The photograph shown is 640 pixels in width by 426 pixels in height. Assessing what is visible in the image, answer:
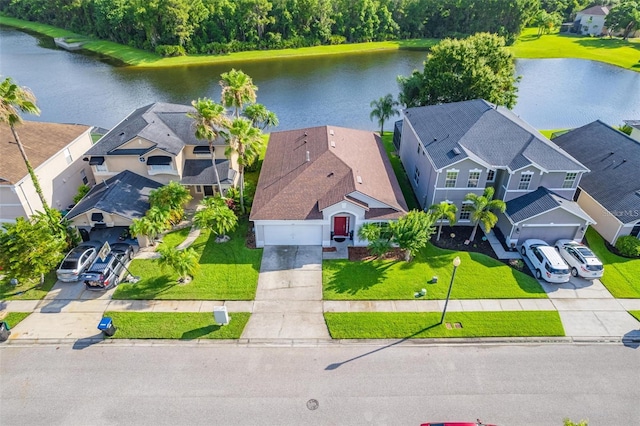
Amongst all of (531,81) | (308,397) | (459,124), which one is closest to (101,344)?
(308,397)

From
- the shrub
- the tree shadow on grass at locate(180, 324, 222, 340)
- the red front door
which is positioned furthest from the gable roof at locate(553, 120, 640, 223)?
the tree shadow on grass at locate(180, 324, 222, 340)

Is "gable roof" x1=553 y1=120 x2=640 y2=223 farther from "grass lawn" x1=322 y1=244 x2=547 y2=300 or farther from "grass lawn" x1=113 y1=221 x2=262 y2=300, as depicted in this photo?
"grass lawn" x1=113 y1=221 x2=262 y2=300

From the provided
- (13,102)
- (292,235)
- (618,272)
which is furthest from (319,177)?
(618,272)

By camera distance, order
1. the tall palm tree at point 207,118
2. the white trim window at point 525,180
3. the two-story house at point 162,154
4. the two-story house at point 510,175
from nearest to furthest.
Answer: the tall palm tree at point 207,118 → the two-story house at point 510,175 → the white trim window at point 525,180 → the two-story house at point 162,154

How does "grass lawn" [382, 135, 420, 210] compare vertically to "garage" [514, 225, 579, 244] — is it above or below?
below

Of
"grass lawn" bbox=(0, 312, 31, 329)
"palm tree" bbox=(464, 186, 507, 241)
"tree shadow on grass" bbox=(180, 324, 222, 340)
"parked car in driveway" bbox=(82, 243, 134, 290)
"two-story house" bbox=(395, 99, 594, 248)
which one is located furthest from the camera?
"two-story house" bbox=(395, 99, 594, 248)

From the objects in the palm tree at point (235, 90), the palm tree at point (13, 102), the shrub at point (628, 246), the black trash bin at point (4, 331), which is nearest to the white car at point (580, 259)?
the shrub at point (628, 246)

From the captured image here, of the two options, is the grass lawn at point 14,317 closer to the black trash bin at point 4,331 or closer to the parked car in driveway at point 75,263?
the black trash bin at point 4,331
